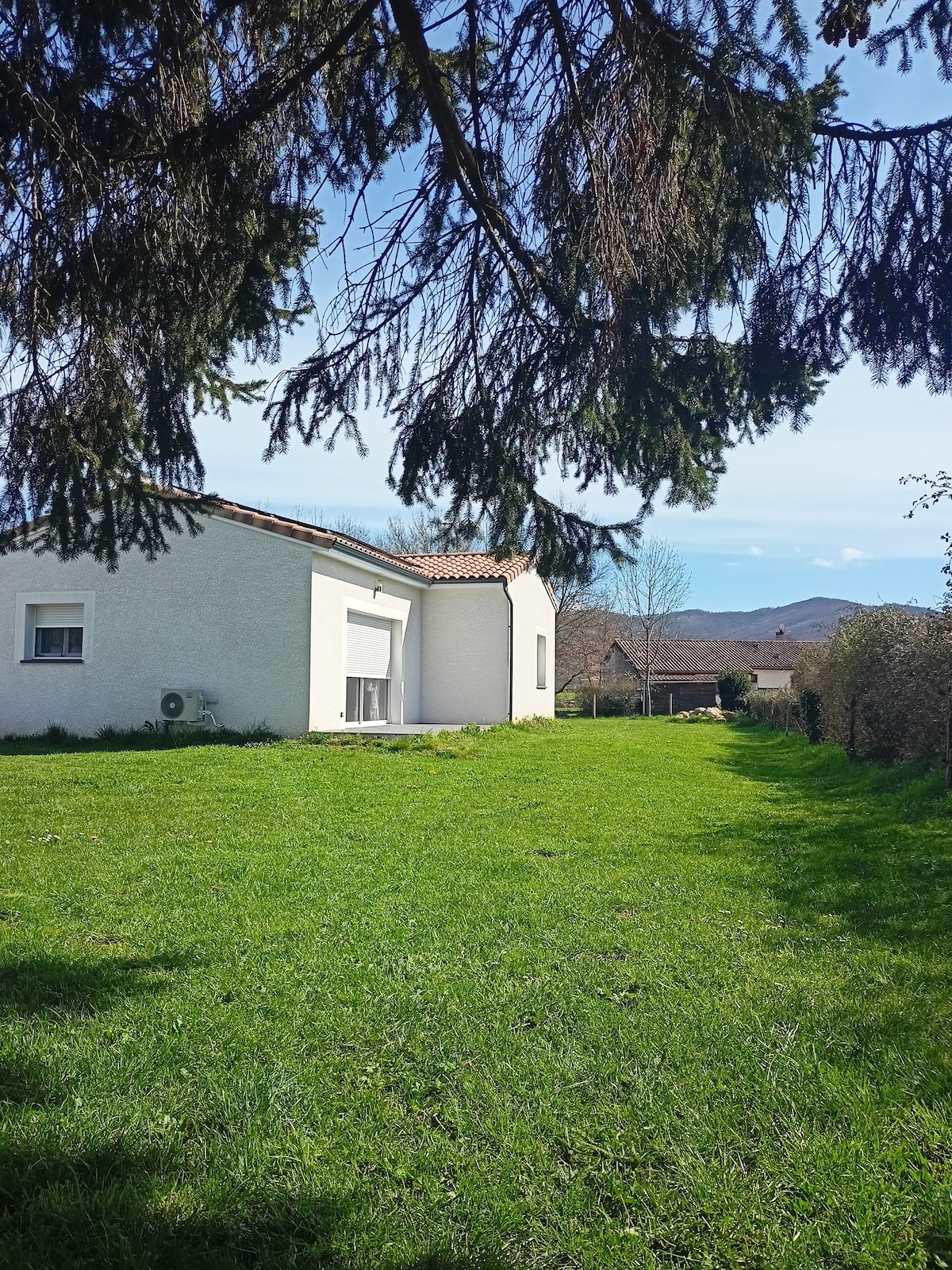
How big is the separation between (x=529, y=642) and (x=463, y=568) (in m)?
3.05

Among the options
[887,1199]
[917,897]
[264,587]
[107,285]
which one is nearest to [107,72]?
[107,285]

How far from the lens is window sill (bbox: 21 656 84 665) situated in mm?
15859

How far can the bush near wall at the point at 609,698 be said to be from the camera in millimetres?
38938

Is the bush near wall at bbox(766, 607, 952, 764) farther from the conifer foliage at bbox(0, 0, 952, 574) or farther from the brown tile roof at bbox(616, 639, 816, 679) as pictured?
the brown tile roof at bbox(616, 639, 816, 679)

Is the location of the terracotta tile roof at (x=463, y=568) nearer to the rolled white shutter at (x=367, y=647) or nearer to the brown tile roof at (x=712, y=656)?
the rolled white shutter at (x=367, y=647)

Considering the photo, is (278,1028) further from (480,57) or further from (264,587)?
(264,587)

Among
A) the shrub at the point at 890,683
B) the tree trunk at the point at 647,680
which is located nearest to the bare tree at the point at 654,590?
the tree trunk at the point at 647,680

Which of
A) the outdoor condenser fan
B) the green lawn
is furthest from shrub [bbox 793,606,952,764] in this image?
the outdoor condenser fan

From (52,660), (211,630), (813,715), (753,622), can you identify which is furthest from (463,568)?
(753,622)

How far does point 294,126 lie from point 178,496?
6.84 feet

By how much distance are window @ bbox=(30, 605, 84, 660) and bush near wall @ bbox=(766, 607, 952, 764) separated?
13252 millimetres

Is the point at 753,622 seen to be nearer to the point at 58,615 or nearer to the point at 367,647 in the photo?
the point at 367,647

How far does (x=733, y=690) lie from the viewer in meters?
40.2

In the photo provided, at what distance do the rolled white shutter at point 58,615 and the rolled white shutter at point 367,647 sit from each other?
16.0 ft
